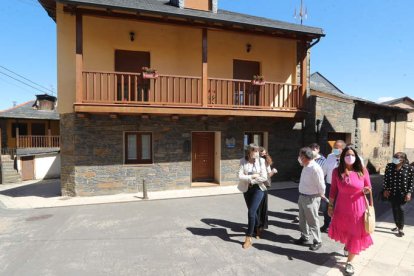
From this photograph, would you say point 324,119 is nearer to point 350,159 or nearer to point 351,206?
point 350,159

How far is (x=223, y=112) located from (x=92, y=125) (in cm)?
450

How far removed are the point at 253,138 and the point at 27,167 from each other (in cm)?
1422

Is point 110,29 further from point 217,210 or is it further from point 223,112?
point 217,210

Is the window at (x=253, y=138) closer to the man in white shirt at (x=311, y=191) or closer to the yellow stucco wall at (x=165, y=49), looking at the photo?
the yellow stucco wall at (x=165, y=49)

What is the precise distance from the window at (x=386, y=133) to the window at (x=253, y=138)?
27.7 ft

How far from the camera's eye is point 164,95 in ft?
29.8

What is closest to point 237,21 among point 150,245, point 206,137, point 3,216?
point 206,137

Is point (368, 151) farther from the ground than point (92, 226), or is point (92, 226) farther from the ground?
point (368, 151)

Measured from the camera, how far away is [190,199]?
7863 millimetres

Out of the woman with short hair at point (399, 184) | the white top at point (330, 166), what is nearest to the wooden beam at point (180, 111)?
the white top at point (330, 166)

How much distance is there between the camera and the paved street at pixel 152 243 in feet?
12.2

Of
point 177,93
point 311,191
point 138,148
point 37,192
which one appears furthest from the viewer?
point 37,192

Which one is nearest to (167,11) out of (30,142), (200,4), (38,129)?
(200,4)

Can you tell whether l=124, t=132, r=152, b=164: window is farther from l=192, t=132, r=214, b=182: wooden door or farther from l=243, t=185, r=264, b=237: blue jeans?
l=243, t=185, r=264, b=237: blue jeans
